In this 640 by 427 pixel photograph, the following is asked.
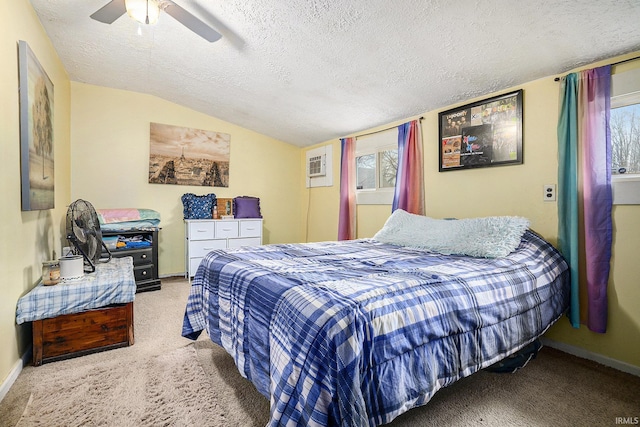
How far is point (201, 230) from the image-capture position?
4.09 metres

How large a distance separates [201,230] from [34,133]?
7.14 ft

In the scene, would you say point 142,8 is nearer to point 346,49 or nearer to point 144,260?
point 346,49

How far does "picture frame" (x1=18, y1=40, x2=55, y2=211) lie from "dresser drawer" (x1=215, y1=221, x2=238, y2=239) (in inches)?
74.7

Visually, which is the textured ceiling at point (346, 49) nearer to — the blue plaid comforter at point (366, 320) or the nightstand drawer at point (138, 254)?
the blue plaid comforter at point (366, 320)

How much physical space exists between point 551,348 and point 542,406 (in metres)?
0.93

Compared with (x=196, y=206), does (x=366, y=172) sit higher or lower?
higher

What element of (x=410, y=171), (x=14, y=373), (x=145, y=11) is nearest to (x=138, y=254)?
(x=14, y=373)

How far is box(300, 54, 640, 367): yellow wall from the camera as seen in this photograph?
6.38ft

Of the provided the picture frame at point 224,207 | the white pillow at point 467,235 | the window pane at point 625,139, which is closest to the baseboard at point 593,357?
the white pillow at point 467,235

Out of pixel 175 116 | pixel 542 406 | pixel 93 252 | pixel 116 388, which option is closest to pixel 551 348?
pixel 542 406

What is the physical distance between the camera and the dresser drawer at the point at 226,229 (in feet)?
13.9

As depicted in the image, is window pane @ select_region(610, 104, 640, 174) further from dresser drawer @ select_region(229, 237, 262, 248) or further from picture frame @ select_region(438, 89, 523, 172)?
dresser drawer @ select_region(229, 237, 262, 248)

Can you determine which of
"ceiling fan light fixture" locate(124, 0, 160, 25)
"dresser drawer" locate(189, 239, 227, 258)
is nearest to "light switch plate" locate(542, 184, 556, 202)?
"ceiling fan light fixture" locate(124, 0, 160, 25)

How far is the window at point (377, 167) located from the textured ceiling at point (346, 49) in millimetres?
225
